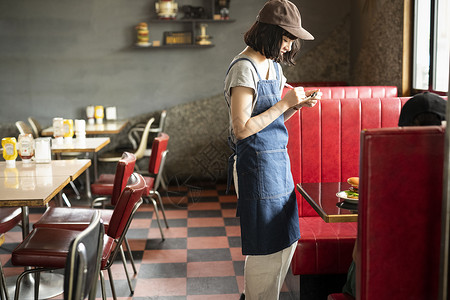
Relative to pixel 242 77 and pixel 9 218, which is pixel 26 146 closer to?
pixel 9 218

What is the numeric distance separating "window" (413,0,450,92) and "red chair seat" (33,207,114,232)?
2608 mm

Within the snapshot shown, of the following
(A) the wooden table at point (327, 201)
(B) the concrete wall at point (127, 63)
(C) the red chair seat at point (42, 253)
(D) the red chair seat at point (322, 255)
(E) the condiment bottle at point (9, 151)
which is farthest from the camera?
(B) the concrete wall at point (127, 63)

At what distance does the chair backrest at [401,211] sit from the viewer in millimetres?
1745

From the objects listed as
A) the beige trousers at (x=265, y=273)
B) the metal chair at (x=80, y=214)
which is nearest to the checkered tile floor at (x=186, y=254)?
the metal chair at (x=80, y=214)

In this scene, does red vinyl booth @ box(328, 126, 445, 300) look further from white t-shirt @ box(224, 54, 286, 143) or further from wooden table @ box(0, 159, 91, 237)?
wooden table @ box(0, 159, 91, 237)

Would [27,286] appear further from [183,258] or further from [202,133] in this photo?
[202,133]

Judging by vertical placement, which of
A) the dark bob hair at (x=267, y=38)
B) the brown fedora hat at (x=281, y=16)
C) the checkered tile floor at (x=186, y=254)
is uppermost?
the brown fedora hat at (x=281, y=16)

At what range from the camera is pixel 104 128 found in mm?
5762

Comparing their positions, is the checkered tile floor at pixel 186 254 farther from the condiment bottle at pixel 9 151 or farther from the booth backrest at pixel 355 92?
the booth backrest at pixel 355 92

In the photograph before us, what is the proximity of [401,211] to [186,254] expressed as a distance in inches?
98.1

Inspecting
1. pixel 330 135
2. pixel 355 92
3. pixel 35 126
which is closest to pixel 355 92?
pixel 355 92

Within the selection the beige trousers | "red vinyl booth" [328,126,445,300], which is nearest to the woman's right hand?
the beige trousers

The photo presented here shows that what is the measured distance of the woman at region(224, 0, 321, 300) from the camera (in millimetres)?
2227

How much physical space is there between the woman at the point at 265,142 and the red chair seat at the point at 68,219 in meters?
1.03
